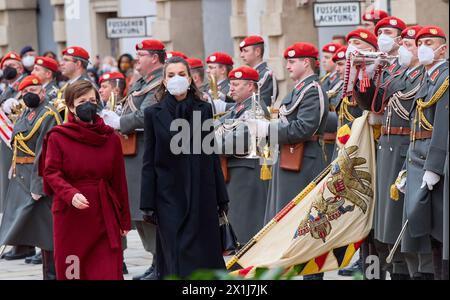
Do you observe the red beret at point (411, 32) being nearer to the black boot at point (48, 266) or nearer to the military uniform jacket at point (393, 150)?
the military uniform jacket at point (393, 150)

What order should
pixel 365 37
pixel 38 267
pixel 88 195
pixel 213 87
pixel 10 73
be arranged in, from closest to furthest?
pixel 88 195
pixel 365 37
pixel 38 267
pixel 213 87
pixel 10 73

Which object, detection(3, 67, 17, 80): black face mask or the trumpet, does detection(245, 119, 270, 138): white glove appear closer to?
the trumpet

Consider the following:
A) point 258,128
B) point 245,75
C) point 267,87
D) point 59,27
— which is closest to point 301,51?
point 258,128

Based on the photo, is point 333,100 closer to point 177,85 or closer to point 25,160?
point 25,160

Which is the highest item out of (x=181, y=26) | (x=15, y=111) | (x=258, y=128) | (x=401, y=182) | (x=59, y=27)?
(x=59, y=27)

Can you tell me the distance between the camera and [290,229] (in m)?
9.74

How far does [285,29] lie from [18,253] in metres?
8.24

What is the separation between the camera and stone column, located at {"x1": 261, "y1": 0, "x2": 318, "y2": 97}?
20.3 m

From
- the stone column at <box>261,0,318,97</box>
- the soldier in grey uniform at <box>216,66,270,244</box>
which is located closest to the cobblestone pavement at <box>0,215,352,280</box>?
the soldier in grey uniform at <box>216,66,270,244</box>

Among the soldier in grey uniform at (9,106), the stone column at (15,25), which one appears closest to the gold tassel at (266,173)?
the soldier in grey uniform at (9,106)

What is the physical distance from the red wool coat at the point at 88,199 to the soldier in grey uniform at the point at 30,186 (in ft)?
6.86

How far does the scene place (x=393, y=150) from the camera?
9219 millimetres
